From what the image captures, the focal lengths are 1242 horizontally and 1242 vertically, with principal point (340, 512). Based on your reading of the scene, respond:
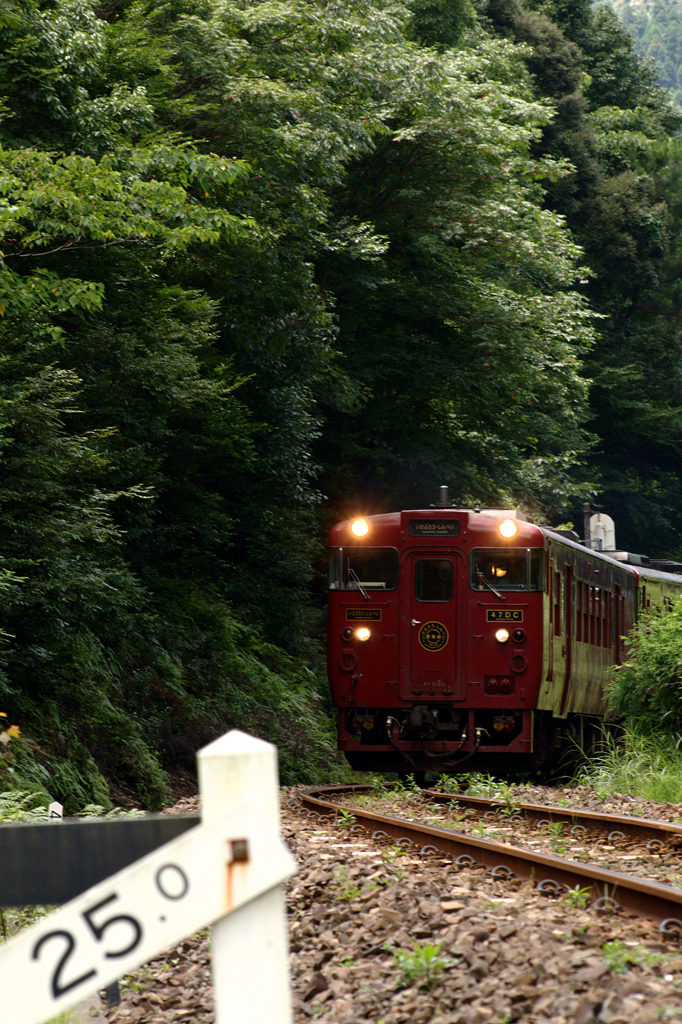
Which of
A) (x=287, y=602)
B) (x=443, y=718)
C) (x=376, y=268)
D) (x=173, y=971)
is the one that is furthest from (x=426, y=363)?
(x=173, y=971)

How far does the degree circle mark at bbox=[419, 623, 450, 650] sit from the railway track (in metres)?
2.18

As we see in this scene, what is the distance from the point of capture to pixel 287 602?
22.5m

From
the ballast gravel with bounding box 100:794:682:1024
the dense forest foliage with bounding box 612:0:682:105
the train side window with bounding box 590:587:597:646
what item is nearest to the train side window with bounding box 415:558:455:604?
the train side window with bounding box 590:587:597:646

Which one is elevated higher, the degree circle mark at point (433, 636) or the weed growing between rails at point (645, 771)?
the degree circle mark at point (433, 636)

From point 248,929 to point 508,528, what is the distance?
12684 millimetres

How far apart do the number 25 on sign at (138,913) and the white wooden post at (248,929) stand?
27 mm

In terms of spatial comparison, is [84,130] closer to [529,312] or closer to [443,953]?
[443,953]

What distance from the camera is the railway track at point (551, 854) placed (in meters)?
5.92

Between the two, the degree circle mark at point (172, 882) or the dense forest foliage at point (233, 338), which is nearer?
the degree circle mark at point (172, 882)

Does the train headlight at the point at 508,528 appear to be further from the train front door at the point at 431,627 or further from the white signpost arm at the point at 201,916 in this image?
the white signpost arm at the point at 201,916

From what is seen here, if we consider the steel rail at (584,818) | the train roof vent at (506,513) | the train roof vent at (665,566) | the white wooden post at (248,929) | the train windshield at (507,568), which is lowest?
the steel rail at (584,818)

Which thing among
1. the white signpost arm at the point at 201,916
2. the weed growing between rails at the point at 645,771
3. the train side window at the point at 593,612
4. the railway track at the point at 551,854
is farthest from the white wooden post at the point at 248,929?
the train side window at the point at 593,612

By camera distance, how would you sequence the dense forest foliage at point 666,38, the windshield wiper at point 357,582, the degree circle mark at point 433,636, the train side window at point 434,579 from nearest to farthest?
the degree circle mark at point 433,636
the train side window at point 434,579
the windshield wiper at point 357,582
the dense forest foliage at point 666,38

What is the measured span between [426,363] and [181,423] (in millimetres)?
9779
